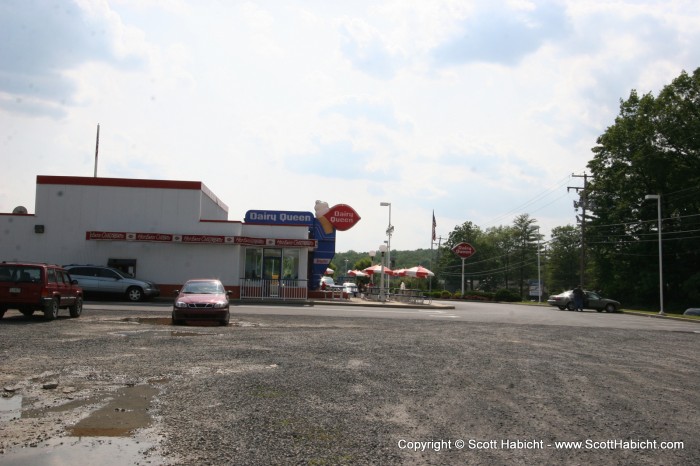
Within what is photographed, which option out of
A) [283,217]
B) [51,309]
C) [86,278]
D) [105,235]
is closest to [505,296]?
[283,217]

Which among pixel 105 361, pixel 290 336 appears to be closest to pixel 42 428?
pixel 105 361

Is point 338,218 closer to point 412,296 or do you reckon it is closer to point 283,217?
point 283,217

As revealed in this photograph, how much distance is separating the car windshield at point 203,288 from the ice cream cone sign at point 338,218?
19.9 meters

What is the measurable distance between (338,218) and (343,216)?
36 cm

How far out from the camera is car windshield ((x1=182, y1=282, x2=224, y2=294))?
18875 millimetres

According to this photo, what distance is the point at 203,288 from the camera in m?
19.1

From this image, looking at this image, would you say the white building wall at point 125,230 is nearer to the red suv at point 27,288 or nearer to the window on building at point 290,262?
the window on building at point 290,262

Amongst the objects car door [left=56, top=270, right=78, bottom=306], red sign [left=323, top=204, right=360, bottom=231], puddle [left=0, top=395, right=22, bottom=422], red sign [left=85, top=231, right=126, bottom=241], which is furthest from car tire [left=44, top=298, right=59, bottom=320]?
red sign [left=323, top=204, right=360, bottom=231]

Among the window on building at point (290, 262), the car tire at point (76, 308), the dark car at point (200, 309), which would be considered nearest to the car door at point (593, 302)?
the window on building at point (290, 262)

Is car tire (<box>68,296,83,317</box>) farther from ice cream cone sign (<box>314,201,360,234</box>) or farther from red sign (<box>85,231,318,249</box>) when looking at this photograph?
ice cream cone sign (<box>314,201,360,234</box>)

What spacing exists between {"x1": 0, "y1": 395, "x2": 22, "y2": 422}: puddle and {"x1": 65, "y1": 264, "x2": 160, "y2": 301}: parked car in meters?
22.2

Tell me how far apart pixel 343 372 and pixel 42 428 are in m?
4.66

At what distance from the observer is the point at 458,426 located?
6.55 m

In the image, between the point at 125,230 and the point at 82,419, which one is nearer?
the point at 82,419
